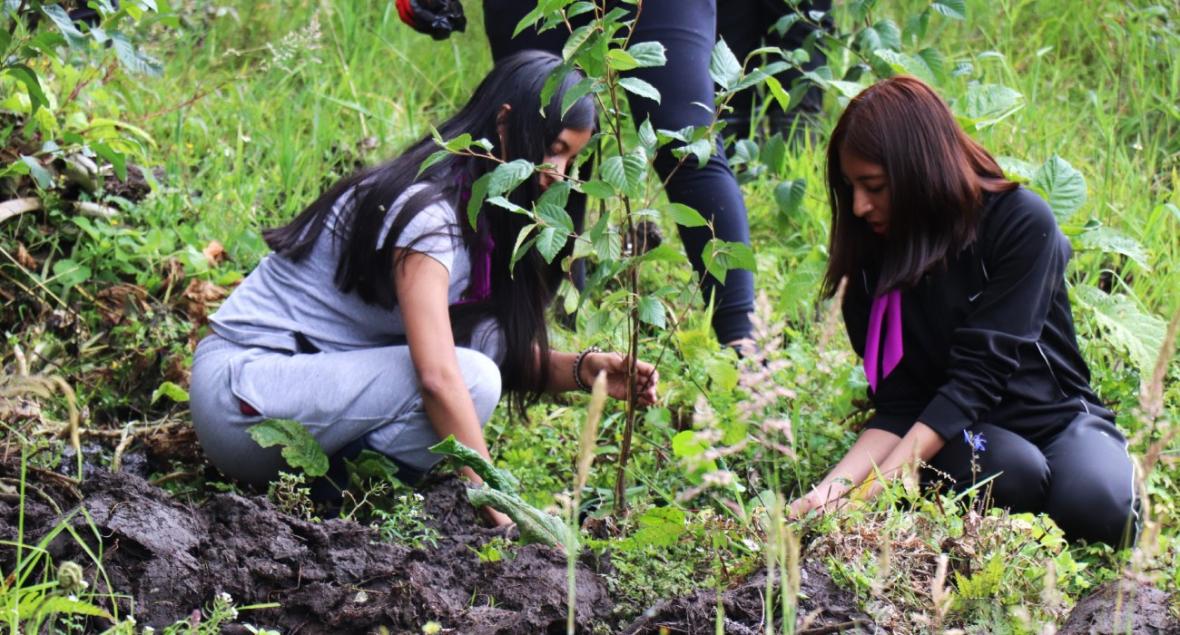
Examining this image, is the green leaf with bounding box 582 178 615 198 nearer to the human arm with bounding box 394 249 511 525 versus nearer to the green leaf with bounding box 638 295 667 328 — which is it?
the green leaf with bounding box 638 295 667 328

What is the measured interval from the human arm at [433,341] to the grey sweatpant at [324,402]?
0.09 m

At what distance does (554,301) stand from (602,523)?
0.85 m

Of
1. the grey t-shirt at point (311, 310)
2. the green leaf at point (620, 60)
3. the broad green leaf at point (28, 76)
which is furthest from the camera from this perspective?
the grey t-shirt at point (311, 310)

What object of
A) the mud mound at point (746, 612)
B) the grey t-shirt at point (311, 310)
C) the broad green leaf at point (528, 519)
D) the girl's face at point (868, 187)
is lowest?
A: the broad green leaf at point (528, 519)

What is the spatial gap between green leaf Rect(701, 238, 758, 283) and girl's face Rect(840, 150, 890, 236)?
22.0 inches

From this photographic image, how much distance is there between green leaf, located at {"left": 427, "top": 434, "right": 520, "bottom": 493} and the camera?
2.36 metres

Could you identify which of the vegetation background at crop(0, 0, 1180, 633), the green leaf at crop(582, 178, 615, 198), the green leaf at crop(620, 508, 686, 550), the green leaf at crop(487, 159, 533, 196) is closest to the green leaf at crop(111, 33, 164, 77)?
the vegetation background at crop(0, 0, 1180, 633)

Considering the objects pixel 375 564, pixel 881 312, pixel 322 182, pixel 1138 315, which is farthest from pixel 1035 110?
A: pixel 375 564

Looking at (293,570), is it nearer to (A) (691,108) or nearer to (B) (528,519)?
(B) (528,519)

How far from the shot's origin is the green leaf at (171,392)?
3.09 metres

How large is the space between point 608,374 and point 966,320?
30.2 inches

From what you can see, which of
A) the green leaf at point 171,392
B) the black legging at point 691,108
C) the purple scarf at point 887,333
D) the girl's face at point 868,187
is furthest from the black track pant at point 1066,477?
the green leaf at point 171,392

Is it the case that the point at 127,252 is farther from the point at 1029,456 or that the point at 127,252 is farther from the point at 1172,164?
the point at 1172,164

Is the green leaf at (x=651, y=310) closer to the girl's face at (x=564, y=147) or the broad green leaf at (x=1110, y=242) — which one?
the girl's face at (x=564, y=147)
